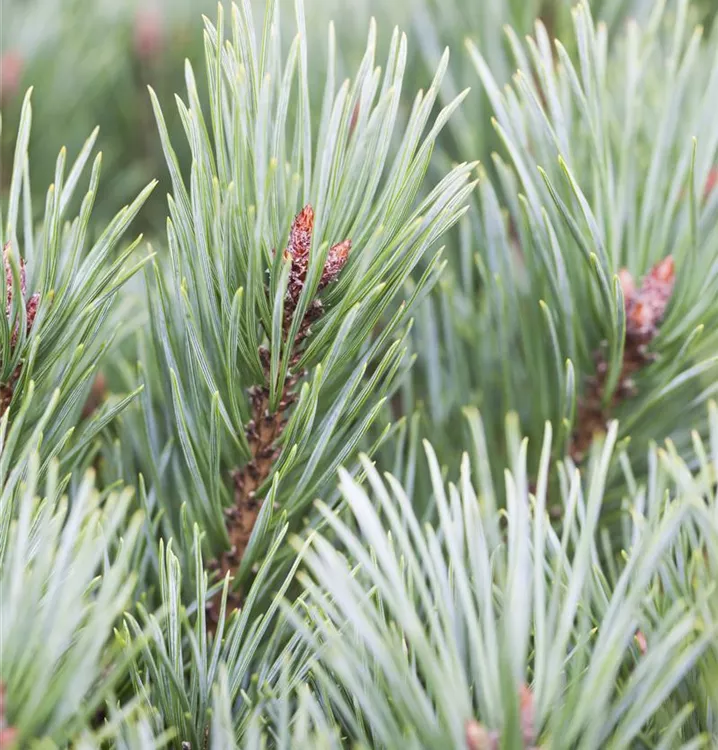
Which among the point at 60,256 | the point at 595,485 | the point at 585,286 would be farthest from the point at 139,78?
the point at 595,485

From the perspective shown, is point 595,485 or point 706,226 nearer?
point 595,485

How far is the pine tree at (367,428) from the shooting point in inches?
9.0

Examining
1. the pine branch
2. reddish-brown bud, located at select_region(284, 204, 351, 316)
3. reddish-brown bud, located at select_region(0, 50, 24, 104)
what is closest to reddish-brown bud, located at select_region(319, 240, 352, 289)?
reddish-brown bud, located at select_region(284, 204, 351, 316)

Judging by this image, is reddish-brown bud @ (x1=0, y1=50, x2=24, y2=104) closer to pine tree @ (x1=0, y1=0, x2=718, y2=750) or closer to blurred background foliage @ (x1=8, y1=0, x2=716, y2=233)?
blurred background foliage @ (x1=8, y1=0, x2=716, y2=233)

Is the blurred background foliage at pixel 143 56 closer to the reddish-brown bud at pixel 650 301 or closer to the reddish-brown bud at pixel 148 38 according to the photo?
the reddish-brown bud at pixel 148 38

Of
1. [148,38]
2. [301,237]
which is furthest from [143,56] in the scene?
[301,237]

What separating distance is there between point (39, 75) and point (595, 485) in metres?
0.50

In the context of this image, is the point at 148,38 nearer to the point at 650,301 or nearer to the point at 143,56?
the point at 143,56

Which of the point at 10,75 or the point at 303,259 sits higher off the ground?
the point at 10,75

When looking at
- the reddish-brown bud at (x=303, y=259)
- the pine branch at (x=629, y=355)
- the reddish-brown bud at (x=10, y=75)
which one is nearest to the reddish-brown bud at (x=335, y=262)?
the reddish-brown bud at (x=303, y=259)

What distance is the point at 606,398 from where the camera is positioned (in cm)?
38

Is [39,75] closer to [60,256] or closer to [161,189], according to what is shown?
[161,189]

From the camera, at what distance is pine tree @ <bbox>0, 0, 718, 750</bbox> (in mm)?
228

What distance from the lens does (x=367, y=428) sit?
1.02 ft
